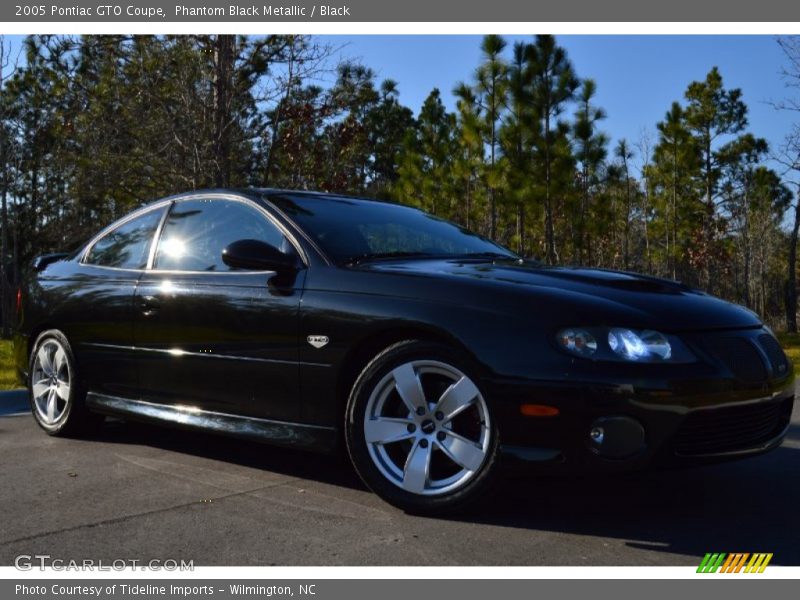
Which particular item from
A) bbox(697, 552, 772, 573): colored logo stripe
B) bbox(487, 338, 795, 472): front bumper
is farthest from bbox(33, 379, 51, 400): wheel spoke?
bbox(697, 552, 772, 573): colored logo stripe

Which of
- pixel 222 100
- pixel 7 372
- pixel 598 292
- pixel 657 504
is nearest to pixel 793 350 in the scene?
pixel 222 100

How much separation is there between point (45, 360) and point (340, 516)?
285 centimetres

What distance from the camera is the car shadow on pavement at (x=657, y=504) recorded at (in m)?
3.44

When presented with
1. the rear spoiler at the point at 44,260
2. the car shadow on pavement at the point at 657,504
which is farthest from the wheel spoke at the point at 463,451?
the rear spoiler at the point at 44,260

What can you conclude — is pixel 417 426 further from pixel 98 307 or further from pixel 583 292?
pixel 98 307

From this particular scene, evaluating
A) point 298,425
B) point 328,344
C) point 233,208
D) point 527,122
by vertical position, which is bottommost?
point 298,425

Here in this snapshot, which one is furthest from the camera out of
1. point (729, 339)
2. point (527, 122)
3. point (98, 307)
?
point (527, 122)

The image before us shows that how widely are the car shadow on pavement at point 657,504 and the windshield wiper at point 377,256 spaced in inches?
36.5

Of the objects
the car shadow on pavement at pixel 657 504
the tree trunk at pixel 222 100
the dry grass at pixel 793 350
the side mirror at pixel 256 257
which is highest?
the tree trunk at pixel 222 100

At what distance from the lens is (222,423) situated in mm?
4480

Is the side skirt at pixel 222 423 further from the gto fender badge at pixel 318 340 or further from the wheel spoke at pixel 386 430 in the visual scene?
the gto fender badge at pixel 318 340

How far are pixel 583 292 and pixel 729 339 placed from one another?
626 mm

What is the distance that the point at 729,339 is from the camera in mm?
3672

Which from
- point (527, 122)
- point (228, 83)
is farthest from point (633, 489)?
point (527, 122)
